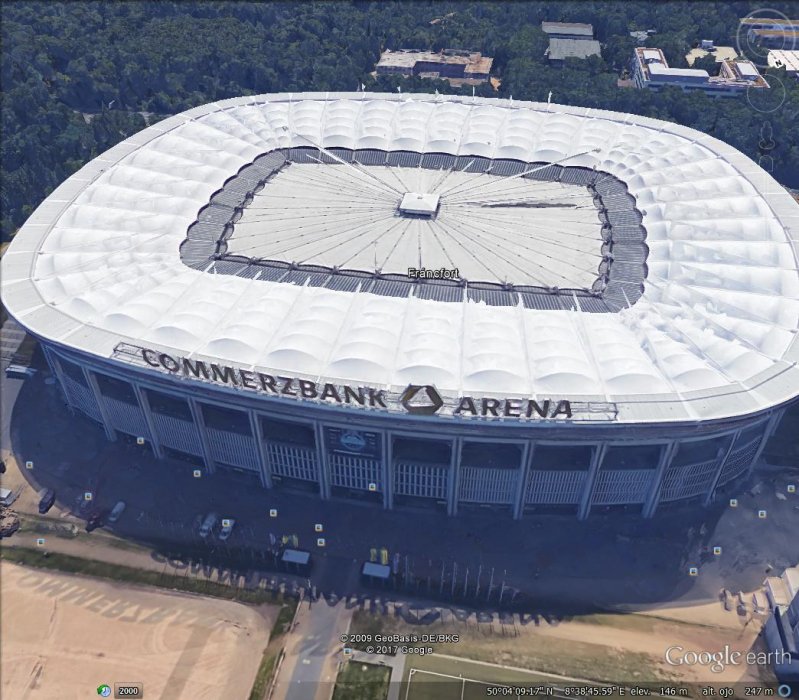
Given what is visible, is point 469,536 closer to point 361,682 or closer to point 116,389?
point 361,682

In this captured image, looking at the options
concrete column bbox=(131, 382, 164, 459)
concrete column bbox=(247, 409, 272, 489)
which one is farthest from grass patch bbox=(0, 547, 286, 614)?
concrete column bbox=(131, 382, 164, 459)

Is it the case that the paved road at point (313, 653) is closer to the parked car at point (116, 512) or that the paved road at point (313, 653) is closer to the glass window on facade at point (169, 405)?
the parked car at point (116, 512)

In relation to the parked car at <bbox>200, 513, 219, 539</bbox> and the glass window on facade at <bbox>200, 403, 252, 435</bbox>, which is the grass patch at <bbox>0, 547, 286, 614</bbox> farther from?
the glass window on facade at <bbox>200, 403, 252, 435</bbox>

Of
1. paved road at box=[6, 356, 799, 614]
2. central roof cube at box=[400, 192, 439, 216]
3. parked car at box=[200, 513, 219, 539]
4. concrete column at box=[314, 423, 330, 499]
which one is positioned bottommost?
paved road at box=[6, 356, 799, 614]

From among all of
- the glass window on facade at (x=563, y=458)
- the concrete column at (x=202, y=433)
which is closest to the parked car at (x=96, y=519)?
the concrete column at (x=202, y=433)

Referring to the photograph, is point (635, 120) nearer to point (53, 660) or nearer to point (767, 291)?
point (767, 291)

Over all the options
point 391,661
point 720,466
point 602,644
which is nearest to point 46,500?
point 391,661
